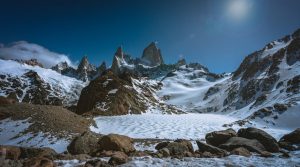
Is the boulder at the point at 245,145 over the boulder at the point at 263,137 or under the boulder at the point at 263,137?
under

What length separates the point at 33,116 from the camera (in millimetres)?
26438

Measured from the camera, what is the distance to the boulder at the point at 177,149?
1692cm

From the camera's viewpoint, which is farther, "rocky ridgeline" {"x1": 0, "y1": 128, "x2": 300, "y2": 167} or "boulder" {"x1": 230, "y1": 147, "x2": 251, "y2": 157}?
"boulder" {"x1": 230, "y1": 147, "x2": 251, "y2": 157}

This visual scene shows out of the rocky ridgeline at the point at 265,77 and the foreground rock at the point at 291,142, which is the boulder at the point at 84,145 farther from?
the rocky ridgeline at the point at 265,77

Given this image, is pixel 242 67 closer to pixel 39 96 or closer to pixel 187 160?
pixel 39 96

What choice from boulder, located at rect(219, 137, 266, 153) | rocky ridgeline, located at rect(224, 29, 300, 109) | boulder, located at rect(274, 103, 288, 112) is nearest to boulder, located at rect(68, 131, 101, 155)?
boulder, located at rect(219, 137, 266, 153)

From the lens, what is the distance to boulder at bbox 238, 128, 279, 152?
1905 cm

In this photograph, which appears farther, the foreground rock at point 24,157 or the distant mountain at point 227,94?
the distant mountain at point 227,94

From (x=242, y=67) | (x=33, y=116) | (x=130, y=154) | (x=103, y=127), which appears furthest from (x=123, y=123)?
(x=242, y=67)

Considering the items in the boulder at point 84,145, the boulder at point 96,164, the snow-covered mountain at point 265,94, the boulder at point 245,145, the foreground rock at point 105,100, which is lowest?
the boulder at point 96,164

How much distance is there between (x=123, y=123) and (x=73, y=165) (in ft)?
70.5

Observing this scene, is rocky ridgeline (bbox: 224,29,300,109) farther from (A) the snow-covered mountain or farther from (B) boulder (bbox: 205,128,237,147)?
(B) boulder (bbox: 205,128,237,147)

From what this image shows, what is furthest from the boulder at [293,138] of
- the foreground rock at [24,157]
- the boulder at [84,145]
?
the foreground rock at [24,157]

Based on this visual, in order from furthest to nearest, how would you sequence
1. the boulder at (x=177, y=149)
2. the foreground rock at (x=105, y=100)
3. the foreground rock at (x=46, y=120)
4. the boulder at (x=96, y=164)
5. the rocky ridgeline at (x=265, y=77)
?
the rocky ridgeline at (x=265, y=77) → the foreground rock at (x=105, y=100) → the foreground rock at (x=46, y=120) → the boulder at (x=177, y=149) → the boulder at (x=96, y=164)
